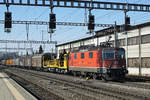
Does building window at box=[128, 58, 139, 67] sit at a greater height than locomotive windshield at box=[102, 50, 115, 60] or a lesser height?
lesser

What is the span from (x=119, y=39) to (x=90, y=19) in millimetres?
19216

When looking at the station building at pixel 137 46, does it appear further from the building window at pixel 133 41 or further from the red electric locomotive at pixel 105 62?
the red electric locomotive at pixel 105 62

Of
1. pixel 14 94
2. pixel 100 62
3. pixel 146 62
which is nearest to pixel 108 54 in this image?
pixel 100 62

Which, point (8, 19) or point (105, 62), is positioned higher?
point (8, 19)

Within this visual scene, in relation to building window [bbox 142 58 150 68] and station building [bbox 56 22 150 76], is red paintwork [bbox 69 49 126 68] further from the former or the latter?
station building [bbox 56 22 150 76]

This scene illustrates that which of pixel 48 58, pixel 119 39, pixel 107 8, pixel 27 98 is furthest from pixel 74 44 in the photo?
pixel 27 98

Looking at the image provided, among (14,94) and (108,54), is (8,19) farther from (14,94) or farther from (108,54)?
(14,94)

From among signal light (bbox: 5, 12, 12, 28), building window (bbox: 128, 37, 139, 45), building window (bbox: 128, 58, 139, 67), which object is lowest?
building window (bbox: 128, 58, 139, 67)

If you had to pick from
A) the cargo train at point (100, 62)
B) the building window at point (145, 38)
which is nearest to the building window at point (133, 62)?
the building window at point (145, 38)

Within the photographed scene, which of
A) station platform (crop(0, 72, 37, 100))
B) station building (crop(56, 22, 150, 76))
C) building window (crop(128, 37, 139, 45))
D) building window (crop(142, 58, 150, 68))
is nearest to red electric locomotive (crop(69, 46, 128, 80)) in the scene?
station platform (crop(0, 72, 37, 100))

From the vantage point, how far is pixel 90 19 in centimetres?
2106

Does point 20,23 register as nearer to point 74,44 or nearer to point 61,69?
point 61,69

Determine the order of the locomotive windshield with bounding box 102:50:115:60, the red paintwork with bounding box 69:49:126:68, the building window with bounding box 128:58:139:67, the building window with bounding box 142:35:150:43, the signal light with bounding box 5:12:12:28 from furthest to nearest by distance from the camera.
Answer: the building window with bounding box 128:58:139:67
the building window with bounding box 142:35:150:43
the locomotive windshield with bounding box 102:50:115:60
the red paintwork with bounding box 69:49:126:68
the signal light with bounding box 5:12:12:28

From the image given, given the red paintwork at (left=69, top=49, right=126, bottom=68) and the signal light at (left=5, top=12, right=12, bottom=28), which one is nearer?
the signal light at (left=5, top=12, right=12, bottom=28)
